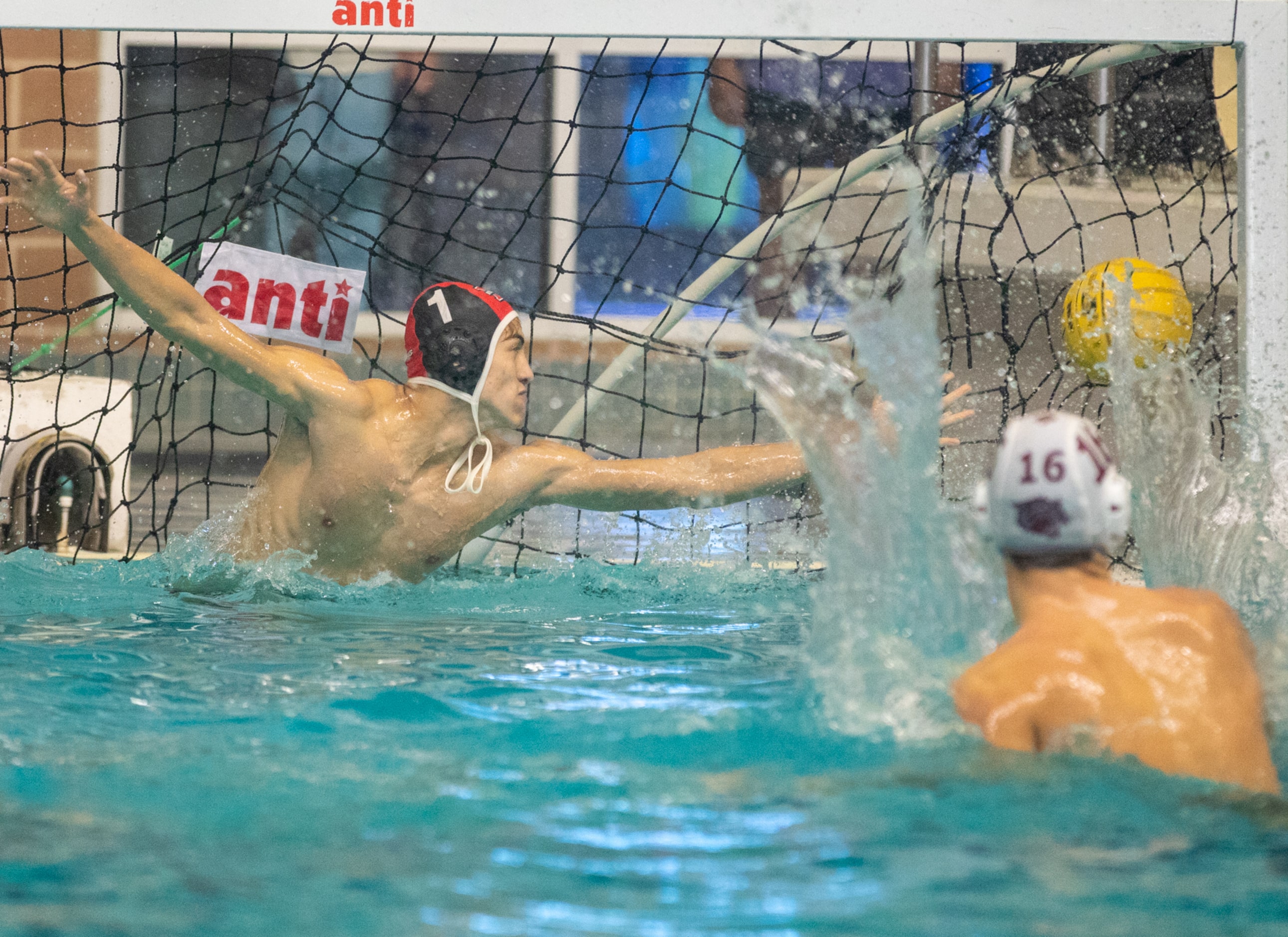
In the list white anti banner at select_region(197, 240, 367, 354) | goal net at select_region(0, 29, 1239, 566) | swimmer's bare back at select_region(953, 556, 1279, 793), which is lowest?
swimmer's bare back at select_region(953, 556, 1279, 793)

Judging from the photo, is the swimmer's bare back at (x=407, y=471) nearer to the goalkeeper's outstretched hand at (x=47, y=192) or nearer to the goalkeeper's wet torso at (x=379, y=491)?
the goalkeeper's wet torso at (x=379, y=491)

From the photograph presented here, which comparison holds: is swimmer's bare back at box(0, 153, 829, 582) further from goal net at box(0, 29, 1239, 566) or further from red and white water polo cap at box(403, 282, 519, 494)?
goal net at box(0, 29, 1239, 566)

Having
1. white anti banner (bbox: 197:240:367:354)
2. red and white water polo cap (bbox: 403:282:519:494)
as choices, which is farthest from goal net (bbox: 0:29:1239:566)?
red and white water polo cap (bbox: 403:282:519:494)

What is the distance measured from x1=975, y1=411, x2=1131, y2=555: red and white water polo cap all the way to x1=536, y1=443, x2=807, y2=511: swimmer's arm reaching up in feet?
5.62

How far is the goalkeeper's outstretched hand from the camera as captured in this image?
331cm

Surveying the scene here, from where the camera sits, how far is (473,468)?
154 inches

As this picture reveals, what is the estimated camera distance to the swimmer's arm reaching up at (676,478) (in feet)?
12.8

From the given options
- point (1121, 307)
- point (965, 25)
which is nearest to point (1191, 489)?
point (1121, 307)

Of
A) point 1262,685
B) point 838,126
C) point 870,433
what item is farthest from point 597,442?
point 1262,685

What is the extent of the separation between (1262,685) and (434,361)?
2.44 meters

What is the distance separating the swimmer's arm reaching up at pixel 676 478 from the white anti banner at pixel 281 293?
940 mm

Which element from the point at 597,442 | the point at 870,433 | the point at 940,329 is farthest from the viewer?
the point at 940,329

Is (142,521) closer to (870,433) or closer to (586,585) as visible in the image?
(586,585)

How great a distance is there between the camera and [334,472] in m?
3.79
